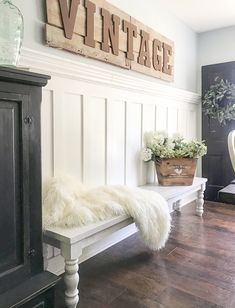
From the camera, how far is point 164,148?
2.71m

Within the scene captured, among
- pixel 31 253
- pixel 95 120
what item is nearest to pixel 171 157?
pixel 95 120

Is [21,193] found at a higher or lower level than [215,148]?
lower

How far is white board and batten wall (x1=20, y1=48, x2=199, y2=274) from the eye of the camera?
6.20ft

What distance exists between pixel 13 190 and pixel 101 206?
695 millimetres

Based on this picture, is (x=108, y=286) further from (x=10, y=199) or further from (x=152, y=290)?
(x=10, y=199)

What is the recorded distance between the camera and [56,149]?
1.94m

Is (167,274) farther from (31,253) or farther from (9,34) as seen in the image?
(9,34)

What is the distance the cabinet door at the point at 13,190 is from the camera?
45.3 inches

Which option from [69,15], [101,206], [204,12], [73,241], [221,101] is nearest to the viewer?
[73,241]

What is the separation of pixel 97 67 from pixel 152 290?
1.68 meters

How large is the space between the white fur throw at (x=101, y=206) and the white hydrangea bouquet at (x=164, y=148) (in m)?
0.67

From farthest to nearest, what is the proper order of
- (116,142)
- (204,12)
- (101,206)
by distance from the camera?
(204,12) < (116,142) < (101,206)

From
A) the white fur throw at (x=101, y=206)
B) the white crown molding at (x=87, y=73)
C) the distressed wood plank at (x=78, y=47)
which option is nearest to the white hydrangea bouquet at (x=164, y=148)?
the white crown molding at (x=87, y=73)

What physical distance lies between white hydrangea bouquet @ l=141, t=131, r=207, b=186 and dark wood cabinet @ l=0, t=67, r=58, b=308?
5.25 ft
